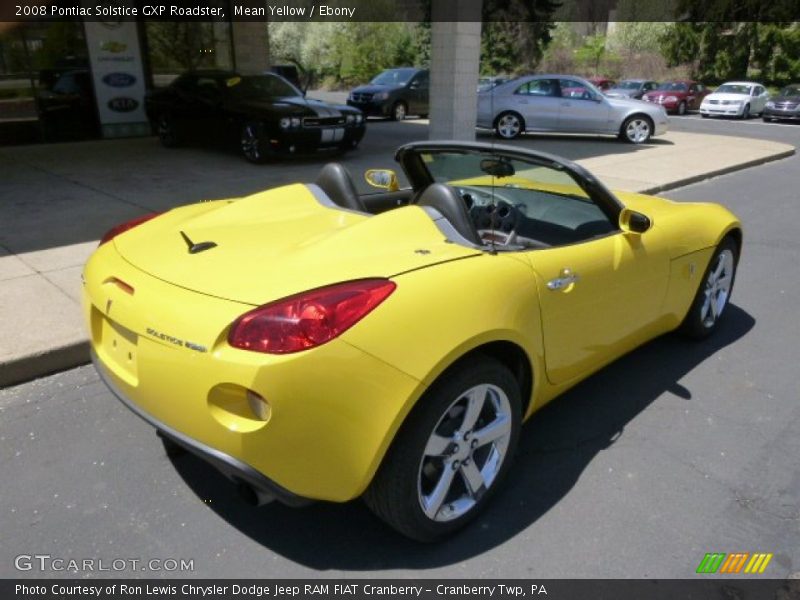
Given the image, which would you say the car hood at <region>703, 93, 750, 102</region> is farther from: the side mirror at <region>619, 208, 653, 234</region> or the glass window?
the side mirror at <region>619, 208, 653, 234</region>

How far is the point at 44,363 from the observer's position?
3.67m

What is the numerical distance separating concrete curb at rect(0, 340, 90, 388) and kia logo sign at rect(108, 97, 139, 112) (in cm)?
1124

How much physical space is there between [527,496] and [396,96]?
18.2 m

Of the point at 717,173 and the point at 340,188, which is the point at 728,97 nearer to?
the point at 717,173

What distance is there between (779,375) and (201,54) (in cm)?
1416

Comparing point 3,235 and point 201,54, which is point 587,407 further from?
point 201,54

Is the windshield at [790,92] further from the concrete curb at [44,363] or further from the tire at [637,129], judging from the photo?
the concrete curb at [44,363]

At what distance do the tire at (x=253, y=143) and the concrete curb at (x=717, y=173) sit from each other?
232 inches

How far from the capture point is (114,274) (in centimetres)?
244

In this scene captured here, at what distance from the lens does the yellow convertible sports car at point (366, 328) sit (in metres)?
1.96

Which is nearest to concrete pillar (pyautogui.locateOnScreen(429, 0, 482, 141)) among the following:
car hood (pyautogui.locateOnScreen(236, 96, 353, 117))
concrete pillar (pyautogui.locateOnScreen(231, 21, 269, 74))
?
car hood (pyautogui.locateOnScreen(236, 96, 353, 117))

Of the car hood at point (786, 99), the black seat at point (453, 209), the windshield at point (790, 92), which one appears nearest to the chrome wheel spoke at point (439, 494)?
the black seat at point (453, 209)

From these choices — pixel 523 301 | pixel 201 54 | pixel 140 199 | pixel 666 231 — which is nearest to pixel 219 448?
pixel 523 301

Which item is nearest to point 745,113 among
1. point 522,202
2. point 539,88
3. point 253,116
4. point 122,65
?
point 539,88
